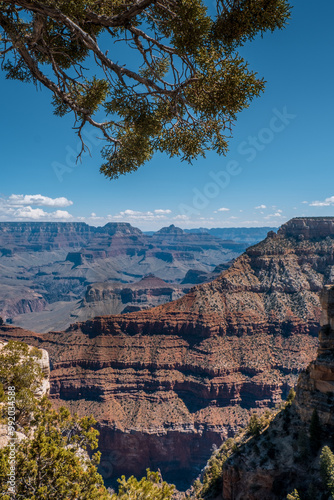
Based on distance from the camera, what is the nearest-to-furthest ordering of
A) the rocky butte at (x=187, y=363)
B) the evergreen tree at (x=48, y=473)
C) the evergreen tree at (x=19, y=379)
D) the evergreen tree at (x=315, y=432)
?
the evergreen tree at (x=48, y=473), the evergreen tree at (x=19, y=379), the evergreen tree at (x=315, y=432), the rocky butte at (x=187, y=363)

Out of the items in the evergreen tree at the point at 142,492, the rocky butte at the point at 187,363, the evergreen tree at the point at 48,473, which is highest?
the evergreen tree at the point at 48,473

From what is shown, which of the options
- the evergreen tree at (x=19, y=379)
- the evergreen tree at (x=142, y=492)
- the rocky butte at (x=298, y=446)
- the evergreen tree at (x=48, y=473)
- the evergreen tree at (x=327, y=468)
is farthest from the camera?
the rocky butte at (x=298, y=446)

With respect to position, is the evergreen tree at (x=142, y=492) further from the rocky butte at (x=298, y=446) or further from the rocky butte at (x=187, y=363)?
the rocky butte at (x=187, y=363)

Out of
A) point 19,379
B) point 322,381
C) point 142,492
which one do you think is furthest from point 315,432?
point 19,379

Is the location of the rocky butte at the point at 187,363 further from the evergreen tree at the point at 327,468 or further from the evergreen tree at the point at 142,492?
the evergreen tree at the point at 142,492

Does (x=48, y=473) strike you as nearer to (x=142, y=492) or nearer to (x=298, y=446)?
(x=142, y=492)

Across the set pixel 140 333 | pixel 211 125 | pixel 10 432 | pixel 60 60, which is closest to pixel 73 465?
pixel 10 432

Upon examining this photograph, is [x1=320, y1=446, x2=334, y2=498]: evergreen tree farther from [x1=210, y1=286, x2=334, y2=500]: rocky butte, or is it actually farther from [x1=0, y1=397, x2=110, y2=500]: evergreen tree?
[x1=0, y1=397, x2=110, y2=500]: evergreen tree

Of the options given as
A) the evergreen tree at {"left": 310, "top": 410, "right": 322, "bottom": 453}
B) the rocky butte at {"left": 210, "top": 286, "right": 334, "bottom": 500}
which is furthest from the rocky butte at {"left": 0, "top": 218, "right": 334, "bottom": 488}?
the evergreen tree at {"left": 310, "top": 410, "right": 322, "bottom": 453}

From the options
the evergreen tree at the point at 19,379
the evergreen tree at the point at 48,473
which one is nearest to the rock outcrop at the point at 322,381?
the evergreen tree at the point at 48,473

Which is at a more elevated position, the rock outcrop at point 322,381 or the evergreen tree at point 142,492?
the evergreen tree at point 142,492

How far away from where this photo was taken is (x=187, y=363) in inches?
2692

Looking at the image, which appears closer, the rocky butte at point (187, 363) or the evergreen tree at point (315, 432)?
the evergreen tree at point (315, 432)

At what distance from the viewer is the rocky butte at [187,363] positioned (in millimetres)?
59344
